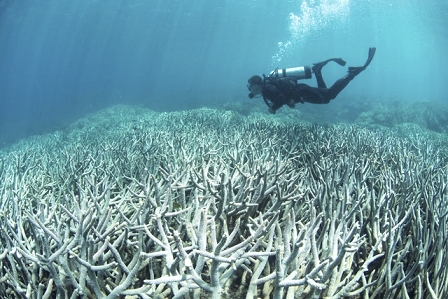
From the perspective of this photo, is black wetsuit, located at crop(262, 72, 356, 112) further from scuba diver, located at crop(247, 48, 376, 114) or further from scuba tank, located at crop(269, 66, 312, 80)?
scuba tank, located at crop(269, 66, 312, 80)

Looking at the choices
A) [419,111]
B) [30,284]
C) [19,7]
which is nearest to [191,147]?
[30,284]

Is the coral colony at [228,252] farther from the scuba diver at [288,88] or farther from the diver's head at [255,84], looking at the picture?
the diver's head at [255,84]

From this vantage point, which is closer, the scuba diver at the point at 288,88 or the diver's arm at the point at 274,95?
the diver's arm at the point at 274,95

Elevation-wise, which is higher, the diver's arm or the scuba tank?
the scuba tank

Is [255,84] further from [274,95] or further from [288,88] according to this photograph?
[288,88]

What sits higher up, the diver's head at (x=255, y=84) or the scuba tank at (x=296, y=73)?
the scuba tank at (x=296, y=73)

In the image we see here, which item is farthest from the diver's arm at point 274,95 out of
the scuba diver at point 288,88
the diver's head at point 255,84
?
the diver's head at point 255,84

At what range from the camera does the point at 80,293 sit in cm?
163

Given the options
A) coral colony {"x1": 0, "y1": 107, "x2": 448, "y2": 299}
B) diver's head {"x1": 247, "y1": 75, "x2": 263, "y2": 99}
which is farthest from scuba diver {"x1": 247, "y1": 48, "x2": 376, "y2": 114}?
coral colony {"x1": 0, "y1": 107, "x2": 448, "y2": 299}

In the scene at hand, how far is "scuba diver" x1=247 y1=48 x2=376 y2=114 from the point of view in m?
7.73

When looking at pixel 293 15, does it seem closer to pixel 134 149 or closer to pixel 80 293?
pixel 134 149

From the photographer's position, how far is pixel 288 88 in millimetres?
8016

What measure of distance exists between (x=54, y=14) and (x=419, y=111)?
52.0 metres

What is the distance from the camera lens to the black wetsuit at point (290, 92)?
7.68 meters
